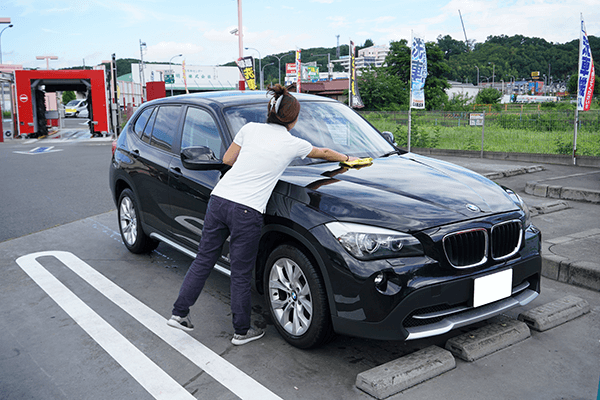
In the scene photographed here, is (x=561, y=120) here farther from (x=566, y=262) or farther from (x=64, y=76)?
(x=64, y=76)

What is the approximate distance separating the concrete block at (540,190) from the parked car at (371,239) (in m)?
4.99

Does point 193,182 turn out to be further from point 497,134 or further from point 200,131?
point 497,134

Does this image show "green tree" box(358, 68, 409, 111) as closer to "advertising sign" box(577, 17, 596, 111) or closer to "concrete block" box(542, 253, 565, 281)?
"advertising sign" box(577, 17, 596, 111)

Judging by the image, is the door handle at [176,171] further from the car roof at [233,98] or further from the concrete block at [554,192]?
the concrete block at [554,192]

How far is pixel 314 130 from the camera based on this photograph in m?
4.38

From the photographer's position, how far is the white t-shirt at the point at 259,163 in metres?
3.39

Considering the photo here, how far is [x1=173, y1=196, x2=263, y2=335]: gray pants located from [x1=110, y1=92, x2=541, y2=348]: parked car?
165mm

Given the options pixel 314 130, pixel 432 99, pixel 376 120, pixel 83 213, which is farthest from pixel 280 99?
pixel 432 99

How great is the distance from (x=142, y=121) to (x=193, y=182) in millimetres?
1700

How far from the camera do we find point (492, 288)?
3.21 metres

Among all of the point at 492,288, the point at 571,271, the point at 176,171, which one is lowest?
the point at 571,271

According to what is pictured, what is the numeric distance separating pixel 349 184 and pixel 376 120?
→ 55.9 ft

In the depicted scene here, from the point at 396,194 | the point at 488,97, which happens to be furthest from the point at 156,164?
the point at 488,97

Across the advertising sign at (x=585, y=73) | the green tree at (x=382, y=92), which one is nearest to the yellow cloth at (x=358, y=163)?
the advertising sign at (x=585, y=73)
